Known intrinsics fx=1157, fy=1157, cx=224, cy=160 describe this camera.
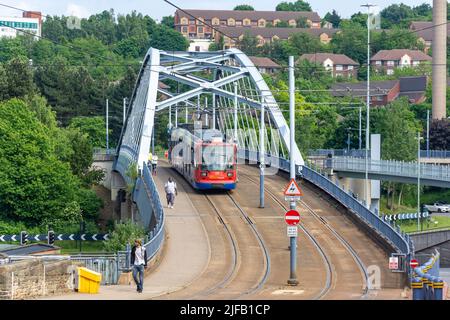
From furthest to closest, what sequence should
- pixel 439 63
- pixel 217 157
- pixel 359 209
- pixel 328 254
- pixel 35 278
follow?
pixel 439 63 < pixel 217 157 < pixel 359 209 < pixel 328 254 < pixel 35 278

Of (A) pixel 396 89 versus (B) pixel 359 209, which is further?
(A) pixel 396 89

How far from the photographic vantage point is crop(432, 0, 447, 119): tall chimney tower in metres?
142

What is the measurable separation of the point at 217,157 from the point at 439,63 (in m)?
88.5

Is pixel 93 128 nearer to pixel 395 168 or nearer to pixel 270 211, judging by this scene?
pixel 395 168

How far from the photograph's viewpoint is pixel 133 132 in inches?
3349

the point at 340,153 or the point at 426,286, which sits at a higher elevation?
the point at 340,153

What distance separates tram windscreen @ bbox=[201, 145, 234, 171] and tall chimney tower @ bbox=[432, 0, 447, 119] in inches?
3373

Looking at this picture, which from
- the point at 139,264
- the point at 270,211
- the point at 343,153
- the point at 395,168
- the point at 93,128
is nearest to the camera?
the point at 139,264

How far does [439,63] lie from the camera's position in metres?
143

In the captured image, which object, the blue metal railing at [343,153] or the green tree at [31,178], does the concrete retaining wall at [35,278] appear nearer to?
the green tree at [31,178]

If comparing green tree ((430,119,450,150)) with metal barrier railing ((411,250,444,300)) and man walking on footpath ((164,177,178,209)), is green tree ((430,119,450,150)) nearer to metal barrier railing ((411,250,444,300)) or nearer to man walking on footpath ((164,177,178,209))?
man walking on footpath ((164,177,178,209))

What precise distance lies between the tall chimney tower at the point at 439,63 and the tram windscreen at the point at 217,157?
3373 inches

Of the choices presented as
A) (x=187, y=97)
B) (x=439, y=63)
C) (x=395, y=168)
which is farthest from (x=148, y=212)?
(x=439, y=63)
